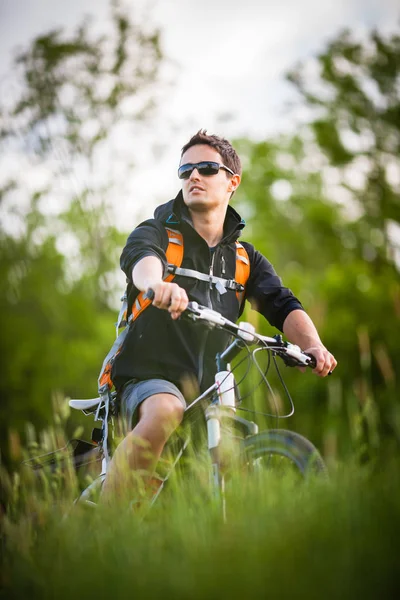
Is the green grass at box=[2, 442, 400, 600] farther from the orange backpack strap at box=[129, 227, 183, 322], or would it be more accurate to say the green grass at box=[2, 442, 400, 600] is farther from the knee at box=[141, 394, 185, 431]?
the orange backpack strap at box=[129, 227, 183, 322]

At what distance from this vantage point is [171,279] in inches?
156

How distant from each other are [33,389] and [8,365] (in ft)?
3.45

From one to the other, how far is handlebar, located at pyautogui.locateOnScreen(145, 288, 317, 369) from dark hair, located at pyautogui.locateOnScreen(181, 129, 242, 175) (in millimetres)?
1171

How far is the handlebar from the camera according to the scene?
11.0ft

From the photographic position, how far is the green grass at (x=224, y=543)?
8.27ft

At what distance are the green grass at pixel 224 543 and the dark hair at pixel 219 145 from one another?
1.77 metres

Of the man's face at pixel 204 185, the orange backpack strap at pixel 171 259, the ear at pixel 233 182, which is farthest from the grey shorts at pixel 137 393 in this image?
the ear at pixel 233 182

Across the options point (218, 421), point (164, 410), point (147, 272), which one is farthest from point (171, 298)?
point (218, 421)

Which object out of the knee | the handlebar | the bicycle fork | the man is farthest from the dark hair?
the knee

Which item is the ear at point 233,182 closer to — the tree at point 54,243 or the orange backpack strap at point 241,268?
the orange backpack strap at point 241,268

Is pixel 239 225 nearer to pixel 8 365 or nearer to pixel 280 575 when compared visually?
pixel 280 575

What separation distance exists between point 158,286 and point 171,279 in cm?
73

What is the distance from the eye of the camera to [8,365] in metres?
21.4

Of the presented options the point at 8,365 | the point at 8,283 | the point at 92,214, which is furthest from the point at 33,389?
the point at 92,214
